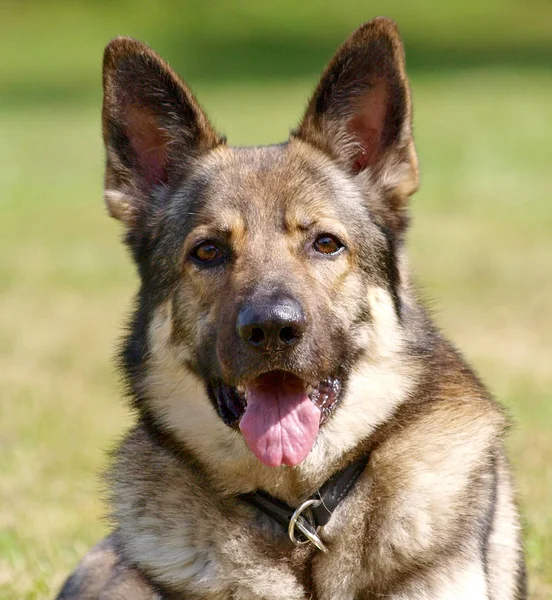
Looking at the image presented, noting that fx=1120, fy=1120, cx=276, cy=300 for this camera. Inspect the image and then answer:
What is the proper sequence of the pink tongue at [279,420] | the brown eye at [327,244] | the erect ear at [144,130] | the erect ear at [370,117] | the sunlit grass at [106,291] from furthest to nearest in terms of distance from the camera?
the sunlit grass at [106,291]
the erect ear at [144,130]
the erect ear at [370,117]
the brown eye at [327,244]
the pink tongue at [279,420]

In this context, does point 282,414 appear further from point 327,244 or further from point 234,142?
point 234,142

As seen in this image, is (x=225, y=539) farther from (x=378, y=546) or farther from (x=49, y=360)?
(x=49, y=360)

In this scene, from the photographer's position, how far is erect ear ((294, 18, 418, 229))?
15.2ft

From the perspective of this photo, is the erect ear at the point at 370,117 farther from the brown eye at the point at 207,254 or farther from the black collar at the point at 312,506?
the black collar at the point at 312,506

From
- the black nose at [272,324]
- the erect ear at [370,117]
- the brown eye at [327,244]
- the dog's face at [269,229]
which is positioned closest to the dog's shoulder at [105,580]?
the dog's face at [269,229]

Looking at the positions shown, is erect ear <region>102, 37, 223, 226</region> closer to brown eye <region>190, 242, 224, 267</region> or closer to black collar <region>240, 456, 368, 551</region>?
brown eye <region>190, 242, 224, 267</region>

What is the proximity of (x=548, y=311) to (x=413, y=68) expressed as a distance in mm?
21998

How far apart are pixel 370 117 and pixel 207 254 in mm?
954

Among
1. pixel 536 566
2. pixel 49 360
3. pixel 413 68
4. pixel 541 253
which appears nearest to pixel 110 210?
pixel 536 566

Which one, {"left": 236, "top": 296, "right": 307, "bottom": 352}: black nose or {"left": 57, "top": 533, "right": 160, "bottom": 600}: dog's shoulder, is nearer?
{"left": 236, "top": 296, "right": 307, "bottom": 352}: black nose

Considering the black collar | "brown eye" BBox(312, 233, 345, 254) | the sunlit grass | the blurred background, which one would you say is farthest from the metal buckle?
the sunlit grass

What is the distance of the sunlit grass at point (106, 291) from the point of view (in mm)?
6926

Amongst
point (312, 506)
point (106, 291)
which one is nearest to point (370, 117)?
point (312, 506)

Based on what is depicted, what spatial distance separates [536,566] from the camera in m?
5.79
